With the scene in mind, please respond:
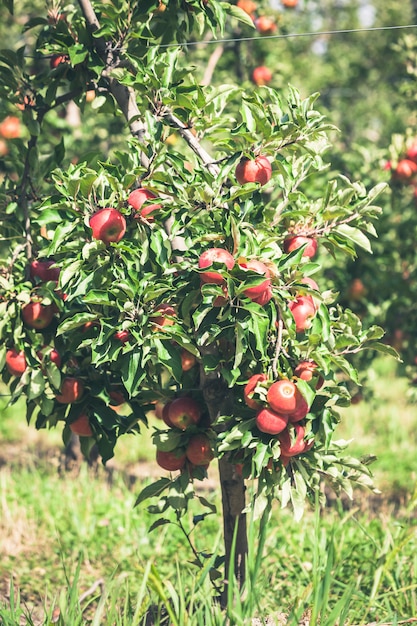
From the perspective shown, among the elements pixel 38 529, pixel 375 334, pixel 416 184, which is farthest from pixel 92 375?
pixel 416 184

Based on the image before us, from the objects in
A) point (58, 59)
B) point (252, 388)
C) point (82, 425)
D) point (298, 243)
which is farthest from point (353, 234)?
point (58, 59)

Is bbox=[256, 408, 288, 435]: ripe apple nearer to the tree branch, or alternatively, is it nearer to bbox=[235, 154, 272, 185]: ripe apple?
bbox=[235, 154, 272, 185]: ripe apple

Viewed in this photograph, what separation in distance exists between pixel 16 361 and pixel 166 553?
1604 millimetres

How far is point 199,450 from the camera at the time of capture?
245 centimetres

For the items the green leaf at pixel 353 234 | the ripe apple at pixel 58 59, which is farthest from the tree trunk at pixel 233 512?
the ripe apple at pixel 58 59

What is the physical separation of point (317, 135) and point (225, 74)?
318cm

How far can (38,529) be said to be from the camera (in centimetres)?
403

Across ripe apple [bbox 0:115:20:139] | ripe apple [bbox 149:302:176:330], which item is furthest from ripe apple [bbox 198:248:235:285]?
ripe apple [bbox 0:115:20:139]

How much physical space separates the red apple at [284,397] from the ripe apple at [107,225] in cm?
61

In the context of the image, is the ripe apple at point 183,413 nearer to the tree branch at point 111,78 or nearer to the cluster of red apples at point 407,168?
the tree branch at point 111,78

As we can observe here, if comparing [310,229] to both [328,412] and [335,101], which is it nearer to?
[328,412]

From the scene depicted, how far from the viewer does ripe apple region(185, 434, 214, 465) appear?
2.45 m

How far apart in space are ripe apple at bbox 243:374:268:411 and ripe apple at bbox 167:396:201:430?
0.30 metres

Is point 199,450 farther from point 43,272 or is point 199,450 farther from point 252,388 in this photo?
point 43,272
